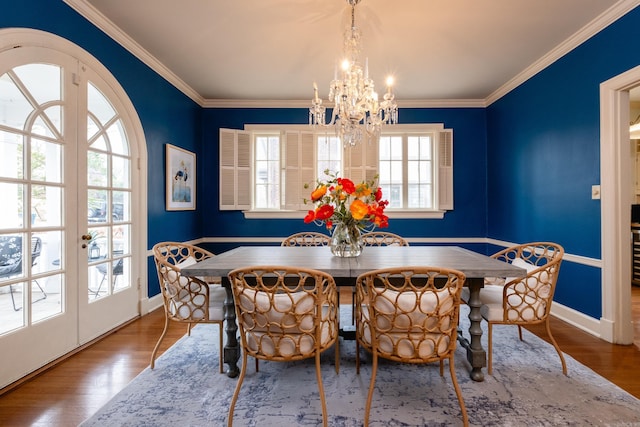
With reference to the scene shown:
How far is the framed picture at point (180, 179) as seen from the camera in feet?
11.6

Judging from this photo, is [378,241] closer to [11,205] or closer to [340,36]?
[340,36]

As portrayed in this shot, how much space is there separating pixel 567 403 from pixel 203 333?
2593 mm

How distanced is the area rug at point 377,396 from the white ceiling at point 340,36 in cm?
265

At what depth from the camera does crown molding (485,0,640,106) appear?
2.33 m

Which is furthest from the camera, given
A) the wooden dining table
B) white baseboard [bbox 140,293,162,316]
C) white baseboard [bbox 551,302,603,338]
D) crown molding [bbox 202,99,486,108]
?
crown molding [bbox 202,99,486,108]

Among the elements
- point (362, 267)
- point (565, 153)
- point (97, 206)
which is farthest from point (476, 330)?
point (97, 206)

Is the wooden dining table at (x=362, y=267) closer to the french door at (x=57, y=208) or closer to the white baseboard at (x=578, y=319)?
the french door at (x=57, y=208)

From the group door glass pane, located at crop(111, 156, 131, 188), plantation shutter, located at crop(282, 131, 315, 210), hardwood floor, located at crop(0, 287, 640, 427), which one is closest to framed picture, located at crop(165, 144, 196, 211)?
door glass pane, located at crop(111, 156, 131, 188)

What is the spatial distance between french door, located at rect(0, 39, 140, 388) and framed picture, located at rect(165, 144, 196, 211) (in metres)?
0.66

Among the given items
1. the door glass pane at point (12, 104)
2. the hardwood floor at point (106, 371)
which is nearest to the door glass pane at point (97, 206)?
the door glass pane at point (12, 104)

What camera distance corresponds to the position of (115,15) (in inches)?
97.5

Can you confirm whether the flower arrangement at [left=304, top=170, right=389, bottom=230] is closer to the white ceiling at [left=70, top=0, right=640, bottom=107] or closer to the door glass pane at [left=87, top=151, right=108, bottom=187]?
the white ceiling at [left=70, top=0, right=640, bottom=107]

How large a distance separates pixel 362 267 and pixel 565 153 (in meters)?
2.57

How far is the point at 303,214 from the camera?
4.41 m
